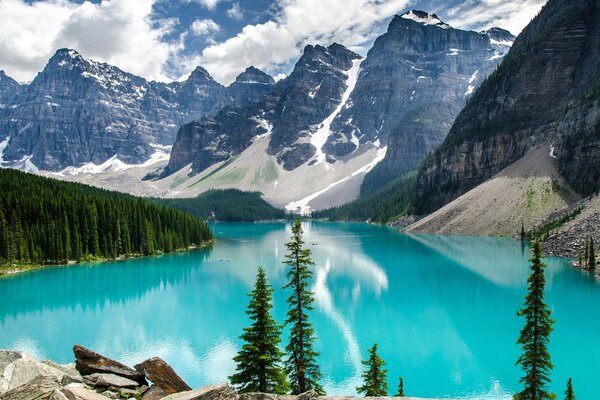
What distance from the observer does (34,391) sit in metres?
13.9

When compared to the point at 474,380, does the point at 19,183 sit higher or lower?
higher

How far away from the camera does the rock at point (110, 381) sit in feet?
53.7

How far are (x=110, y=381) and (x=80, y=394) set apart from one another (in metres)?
2.48

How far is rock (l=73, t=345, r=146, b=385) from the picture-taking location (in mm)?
17594

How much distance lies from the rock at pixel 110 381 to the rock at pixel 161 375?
3.06 ft

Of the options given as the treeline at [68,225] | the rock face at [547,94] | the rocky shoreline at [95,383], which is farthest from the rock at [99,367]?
the rock face at [547,94]

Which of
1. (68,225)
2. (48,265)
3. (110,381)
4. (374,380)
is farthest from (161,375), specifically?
(68,225)

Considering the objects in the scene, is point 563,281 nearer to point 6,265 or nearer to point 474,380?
point 474,380

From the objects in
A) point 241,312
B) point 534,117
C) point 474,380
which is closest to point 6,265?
point 241,312

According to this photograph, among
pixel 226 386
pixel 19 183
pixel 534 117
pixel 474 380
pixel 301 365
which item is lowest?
pixel 474 380

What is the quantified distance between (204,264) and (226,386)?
9145 centimetres

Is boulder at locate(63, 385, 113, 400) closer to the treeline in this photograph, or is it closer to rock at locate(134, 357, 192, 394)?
rock at locate(134, 357, 192, 394)

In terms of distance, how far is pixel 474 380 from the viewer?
34250 millimetres

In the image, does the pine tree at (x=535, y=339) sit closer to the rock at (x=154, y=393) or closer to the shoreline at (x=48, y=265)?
the rock at (x=154, y=393)
